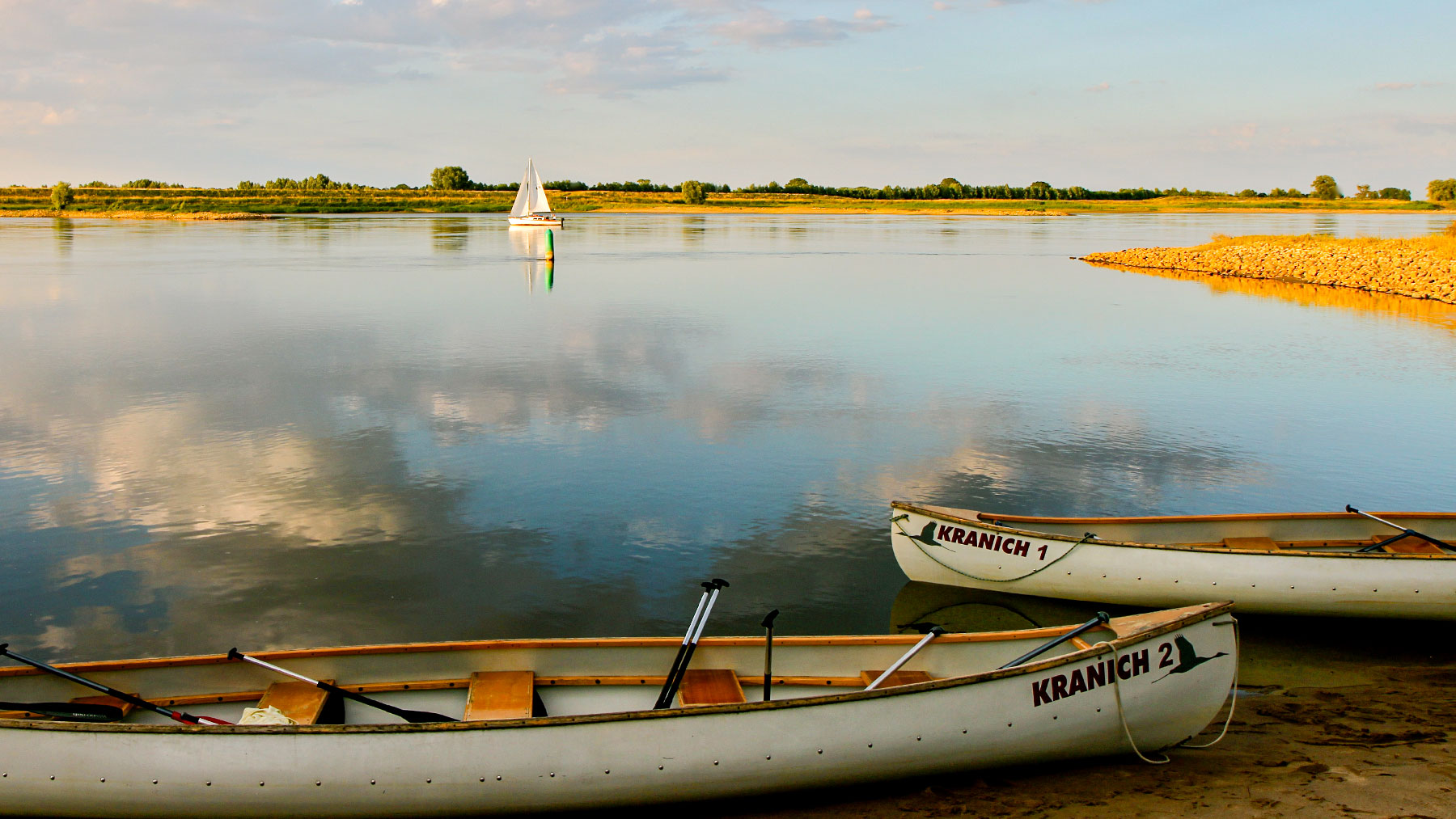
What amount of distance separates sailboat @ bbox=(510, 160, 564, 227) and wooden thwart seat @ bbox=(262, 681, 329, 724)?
10462 cm

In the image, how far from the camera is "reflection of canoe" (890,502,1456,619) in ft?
36.9

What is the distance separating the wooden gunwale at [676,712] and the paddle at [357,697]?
0.55 metres

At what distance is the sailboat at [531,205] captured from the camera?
362ft

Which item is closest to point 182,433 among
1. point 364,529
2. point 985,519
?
point 364,529

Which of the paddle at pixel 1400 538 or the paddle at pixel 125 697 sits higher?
the paddle at pixel 1400 538

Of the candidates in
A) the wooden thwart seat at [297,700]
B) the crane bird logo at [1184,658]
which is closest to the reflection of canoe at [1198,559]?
the crane bird logo at [1184,658]

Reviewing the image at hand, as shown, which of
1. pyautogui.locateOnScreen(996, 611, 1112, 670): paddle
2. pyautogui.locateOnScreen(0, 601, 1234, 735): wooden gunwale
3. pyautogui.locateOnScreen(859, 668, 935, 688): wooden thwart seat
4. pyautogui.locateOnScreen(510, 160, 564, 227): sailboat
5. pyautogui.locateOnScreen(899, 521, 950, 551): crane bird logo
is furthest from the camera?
pyautogui.locateOnScreen(510, 160, 564, 227): sailboat

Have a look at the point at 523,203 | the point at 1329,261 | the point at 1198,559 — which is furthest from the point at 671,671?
the point at 523,203

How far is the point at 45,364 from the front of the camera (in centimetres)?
2659

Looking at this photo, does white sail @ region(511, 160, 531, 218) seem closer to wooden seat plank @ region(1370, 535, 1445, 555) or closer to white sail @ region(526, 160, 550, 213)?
white sail @ region(526, 160, 550, 213)

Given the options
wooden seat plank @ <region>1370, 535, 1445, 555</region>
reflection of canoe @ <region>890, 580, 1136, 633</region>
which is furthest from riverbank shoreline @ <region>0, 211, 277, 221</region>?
wooden seat plank @ <region>1370, 535, 1445, 555</region>

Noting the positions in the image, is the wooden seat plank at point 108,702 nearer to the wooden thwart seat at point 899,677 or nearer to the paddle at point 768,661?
the paddle at point 768,661

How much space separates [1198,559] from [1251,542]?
1.83 metres

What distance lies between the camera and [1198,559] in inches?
447
